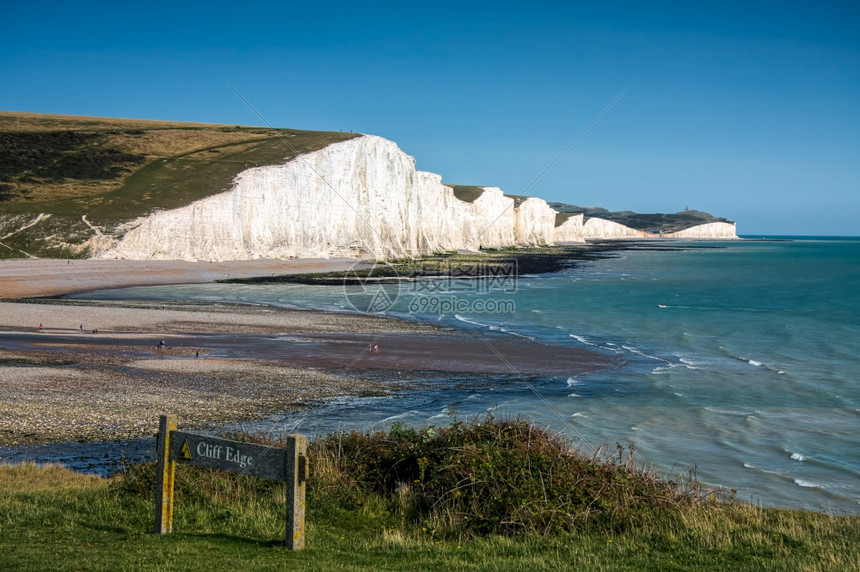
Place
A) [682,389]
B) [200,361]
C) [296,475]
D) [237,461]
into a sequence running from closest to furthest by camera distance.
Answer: [296,475] → [237,461] → [682,389] → [200,361]

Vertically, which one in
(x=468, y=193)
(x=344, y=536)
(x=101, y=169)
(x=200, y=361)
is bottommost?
(x=200, y=361)

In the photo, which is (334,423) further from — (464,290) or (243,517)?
(464,290)

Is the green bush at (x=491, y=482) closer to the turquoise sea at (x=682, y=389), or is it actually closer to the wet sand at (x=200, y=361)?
the turquoise sea at (x=682, y=389)

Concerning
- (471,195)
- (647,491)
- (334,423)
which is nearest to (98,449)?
(334,423)

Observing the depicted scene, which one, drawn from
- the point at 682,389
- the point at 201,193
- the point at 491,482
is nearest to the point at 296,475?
the point at 491,482

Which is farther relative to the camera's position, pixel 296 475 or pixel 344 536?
pixel 344 536

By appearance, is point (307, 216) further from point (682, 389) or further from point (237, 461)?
point (237, 461)

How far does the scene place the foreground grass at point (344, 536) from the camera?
639cm

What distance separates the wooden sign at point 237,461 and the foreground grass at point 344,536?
0.24 meters

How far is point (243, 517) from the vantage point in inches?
303

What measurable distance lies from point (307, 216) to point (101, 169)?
21868 millimetres

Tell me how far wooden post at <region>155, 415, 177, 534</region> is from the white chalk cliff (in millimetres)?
56379

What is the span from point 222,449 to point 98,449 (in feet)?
23.8

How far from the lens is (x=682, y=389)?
21375 millimetres
